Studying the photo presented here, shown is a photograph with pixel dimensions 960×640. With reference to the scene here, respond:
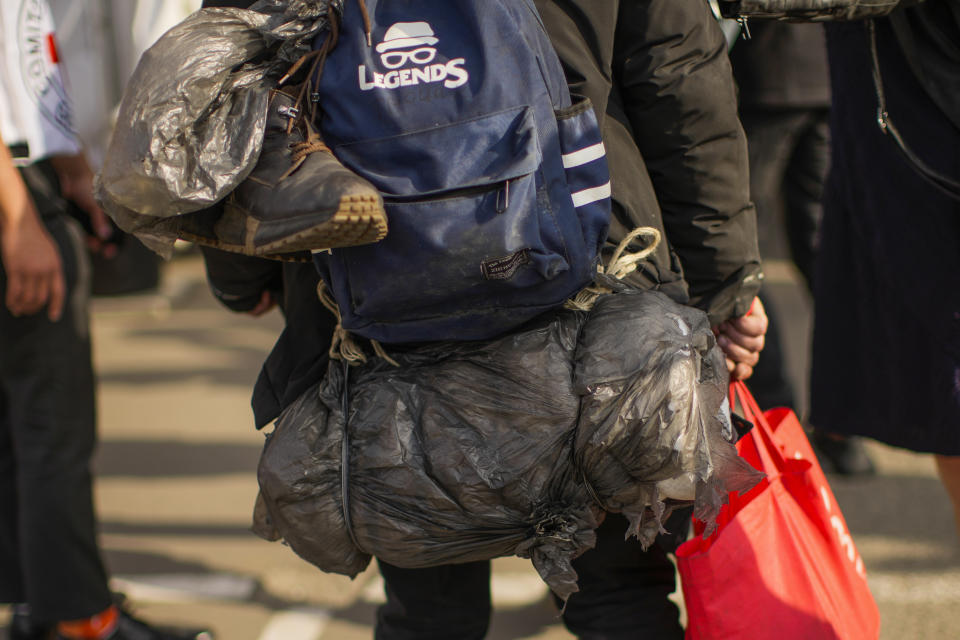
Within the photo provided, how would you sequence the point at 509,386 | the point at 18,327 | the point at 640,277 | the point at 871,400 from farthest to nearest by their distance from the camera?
the point at 18,327
the point at 871,400
the point at 640,277
the point at 509,386

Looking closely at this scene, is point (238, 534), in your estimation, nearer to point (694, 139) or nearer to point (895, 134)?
point (694, 139)

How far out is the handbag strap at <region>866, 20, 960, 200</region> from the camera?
1.83 m

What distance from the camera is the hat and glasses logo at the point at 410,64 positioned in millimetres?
1323

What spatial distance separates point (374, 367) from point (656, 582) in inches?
26.5

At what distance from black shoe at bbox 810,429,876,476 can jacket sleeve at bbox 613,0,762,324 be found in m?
1.92

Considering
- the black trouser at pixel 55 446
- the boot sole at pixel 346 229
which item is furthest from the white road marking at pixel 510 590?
the boot sole at pixel 346 229

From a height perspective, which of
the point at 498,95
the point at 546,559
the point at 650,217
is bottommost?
the point at 546,559

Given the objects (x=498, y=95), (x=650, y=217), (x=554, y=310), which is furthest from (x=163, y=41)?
(x=650, y=217)

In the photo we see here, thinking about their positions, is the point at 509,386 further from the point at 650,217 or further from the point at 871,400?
the point at 871,400

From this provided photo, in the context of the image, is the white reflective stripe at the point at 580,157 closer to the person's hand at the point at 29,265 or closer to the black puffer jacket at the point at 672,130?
the black puffer jacket at the point at 672,130

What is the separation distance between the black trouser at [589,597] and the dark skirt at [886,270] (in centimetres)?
62

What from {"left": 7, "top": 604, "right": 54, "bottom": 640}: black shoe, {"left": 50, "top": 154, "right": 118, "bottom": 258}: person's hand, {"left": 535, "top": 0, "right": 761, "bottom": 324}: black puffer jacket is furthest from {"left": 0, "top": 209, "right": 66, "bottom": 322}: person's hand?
{"left": 535, "top": 0, "right": 761, "bottom": 324}: black puffer jacket

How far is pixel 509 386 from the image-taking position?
1.45m

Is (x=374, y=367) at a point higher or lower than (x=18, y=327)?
higher
